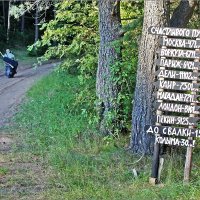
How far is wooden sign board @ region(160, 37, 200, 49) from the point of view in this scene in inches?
269

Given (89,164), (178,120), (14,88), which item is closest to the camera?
(178,120)

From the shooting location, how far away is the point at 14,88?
66.2ft

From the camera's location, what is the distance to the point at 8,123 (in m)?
12.5

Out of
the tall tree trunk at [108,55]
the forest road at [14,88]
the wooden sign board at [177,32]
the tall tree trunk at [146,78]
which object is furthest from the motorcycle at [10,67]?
the wooden sign board at [177,32]

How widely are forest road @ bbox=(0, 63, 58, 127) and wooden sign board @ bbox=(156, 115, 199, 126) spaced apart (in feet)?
20.6

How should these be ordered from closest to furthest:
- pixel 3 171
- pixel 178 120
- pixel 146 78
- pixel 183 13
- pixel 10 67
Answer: pixel 178 120 < pixel 3 171 < pixel 146 78 < pixel 183 13 < pixel 10 67

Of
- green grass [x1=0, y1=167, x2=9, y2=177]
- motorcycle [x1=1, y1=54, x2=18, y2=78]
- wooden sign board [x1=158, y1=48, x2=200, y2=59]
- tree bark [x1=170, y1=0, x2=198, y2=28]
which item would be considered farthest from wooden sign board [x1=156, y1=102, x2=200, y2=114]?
motorcycle [x1=1, y1=54, x2=18, y2=78]

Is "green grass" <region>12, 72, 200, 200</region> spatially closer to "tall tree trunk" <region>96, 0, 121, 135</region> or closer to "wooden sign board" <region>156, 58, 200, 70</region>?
"tall tree trunk" <region>96, 0, 121, 135</region>

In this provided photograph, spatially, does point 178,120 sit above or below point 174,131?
above

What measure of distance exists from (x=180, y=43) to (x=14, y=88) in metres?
14.2

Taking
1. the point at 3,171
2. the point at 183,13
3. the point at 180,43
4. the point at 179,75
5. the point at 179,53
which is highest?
the point at 183,13

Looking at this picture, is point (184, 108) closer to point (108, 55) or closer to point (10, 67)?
point (108, 55)

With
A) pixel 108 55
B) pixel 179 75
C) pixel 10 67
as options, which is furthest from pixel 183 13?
pixel 10 67

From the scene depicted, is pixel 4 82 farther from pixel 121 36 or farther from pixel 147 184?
pixel 147 184
